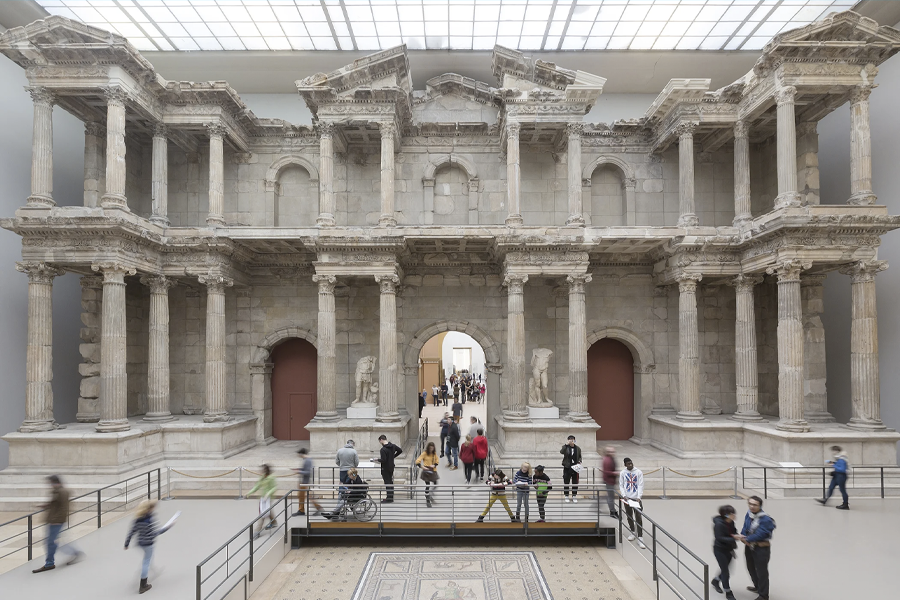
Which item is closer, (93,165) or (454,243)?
(93,165)

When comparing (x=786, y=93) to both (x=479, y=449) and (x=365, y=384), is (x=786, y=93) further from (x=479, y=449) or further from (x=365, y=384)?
(x=365, y=384)

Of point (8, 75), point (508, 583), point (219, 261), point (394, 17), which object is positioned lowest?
point (508, 583)

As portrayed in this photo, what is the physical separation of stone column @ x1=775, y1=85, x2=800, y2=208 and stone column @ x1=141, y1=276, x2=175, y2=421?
55.6 ft

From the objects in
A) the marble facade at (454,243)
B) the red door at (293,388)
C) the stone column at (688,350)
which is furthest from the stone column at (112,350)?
the stone column at (688,350)

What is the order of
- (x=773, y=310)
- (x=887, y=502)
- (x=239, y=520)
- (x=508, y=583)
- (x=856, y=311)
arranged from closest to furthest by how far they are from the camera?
(x=508, y=583)
(x=239, y=520)
(x=887, y=502)
(x=856, y=311)
(x=773, y=310)

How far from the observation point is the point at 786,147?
13.7 meters

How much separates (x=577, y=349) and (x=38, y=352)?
1405 cm

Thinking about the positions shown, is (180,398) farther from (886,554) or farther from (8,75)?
(886,554)

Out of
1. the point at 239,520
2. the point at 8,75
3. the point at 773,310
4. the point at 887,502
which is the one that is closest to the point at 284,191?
the point at 8,75

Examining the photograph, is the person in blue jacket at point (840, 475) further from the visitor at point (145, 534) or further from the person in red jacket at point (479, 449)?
the visitor at point (145, 534)

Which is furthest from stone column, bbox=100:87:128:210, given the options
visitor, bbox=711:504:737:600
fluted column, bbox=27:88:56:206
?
visitor, bbox=711:504:737:600

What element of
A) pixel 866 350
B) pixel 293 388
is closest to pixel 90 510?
pixel 293 388

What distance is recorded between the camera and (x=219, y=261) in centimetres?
1523

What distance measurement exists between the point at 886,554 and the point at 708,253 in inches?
335
